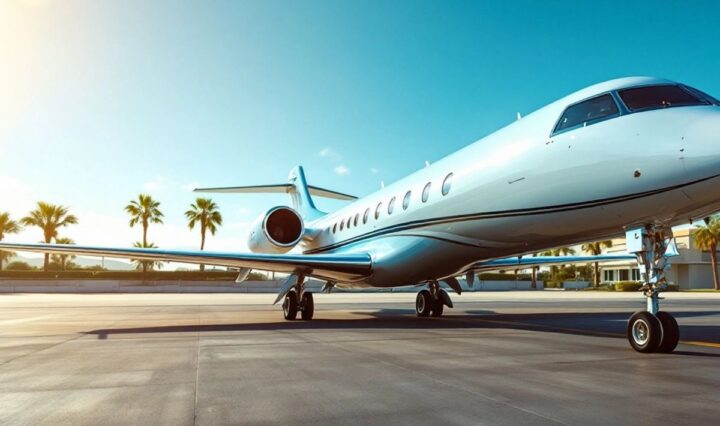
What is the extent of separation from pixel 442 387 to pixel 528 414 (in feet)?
3.35

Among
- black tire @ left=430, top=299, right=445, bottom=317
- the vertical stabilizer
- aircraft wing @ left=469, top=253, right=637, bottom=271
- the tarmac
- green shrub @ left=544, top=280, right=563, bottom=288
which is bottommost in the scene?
green shrub @ left=544, top=280, right=563, bottom=288

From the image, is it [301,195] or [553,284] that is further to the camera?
[553,284]

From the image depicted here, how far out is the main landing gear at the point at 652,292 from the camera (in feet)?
20.6

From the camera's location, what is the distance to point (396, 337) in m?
8.63

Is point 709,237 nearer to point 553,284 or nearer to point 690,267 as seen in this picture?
point 690,267

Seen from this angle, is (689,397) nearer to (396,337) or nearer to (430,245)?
(396,337)

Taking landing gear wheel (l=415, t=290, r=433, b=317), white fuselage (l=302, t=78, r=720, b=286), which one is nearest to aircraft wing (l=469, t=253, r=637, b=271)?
landing gear wheel (l=415, t=290, r=433, b=317)

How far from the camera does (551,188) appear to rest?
7496mm

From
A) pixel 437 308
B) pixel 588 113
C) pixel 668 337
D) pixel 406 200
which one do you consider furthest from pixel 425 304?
pixel 668 337

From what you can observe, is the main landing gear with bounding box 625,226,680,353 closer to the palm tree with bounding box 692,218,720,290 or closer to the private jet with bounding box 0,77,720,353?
the private jet with bounding box 0,77,720,353

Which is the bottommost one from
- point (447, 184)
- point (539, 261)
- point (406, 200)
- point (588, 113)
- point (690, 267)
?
point (690, 267)

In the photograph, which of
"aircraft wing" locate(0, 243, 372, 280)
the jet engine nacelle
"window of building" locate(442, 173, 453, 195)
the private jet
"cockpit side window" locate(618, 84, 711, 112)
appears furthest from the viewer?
the jet engine nacelle

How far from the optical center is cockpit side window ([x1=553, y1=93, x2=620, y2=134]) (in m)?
7.02

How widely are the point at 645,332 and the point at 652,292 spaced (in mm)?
503
